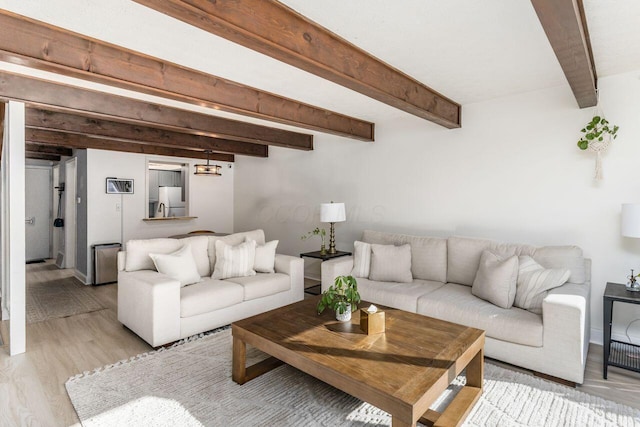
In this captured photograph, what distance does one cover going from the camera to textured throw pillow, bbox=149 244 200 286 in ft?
11.0

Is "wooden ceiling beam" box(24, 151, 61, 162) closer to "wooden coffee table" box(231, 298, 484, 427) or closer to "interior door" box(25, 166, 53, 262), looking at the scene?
"interior door" box(25, 166, 53, 262)

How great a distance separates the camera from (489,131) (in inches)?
147

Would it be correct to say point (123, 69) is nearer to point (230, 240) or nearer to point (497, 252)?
point (230, 240)

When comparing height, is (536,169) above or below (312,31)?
below

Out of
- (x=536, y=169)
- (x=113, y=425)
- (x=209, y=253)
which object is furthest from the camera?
(x=209, y=253)

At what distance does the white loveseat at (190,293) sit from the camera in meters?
2.99

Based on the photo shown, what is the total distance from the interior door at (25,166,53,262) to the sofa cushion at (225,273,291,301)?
6.23m

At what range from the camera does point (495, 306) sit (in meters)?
2.88

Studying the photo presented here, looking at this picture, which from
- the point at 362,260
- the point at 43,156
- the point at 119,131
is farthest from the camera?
the point at 43,156

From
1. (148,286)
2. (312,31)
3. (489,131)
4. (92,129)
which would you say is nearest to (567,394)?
(489,131)

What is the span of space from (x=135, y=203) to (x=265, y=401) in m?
4.97

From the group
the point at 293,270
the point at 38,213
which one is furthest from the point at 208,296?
the point at 38,213

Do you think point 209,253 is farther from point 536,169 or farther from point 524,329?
point 536,169

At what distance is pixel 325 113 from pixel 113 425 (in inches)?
134
